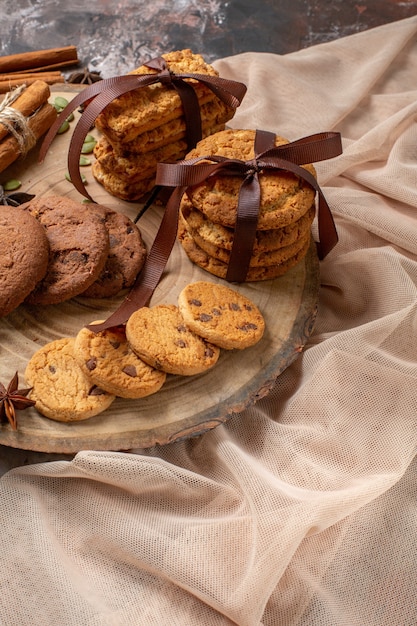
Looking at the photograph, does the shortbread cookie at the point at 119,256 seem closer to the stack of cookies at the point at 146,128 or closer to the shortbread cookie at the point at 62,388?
the stack of cookies at the point at 146,128

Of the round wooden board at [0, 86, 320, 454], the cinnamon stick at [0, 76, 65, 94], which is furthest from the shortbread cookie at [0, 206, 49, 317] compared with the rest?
the cinnamon stick at [0, 76, 65, 94]

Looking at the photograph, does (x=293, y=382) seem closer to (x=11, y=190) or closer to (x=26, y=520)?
(x=26, y=520)

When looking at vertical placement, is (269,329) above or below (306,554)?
above

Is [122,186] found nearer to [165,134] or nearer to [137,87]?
[165,134]

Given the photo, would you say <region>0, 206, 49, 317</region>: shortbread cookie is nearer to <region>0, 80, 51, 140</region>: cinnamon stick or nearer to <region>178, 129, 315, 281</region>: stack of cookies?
<region>178, 129, 315, 281</region>: stack of cookies

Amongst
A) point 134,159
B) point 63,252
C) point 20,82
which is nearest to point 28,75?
point 20,82

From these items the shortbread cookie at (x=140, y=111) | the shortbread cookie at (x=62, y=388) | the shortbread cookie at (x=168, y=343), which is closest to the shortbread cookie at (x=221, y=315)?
the shortbread cookie at (x=168, y=343)

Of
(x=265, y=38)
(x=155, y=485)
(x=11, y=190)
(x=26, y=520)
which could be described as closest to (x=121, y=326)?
(x=155, y=485)
